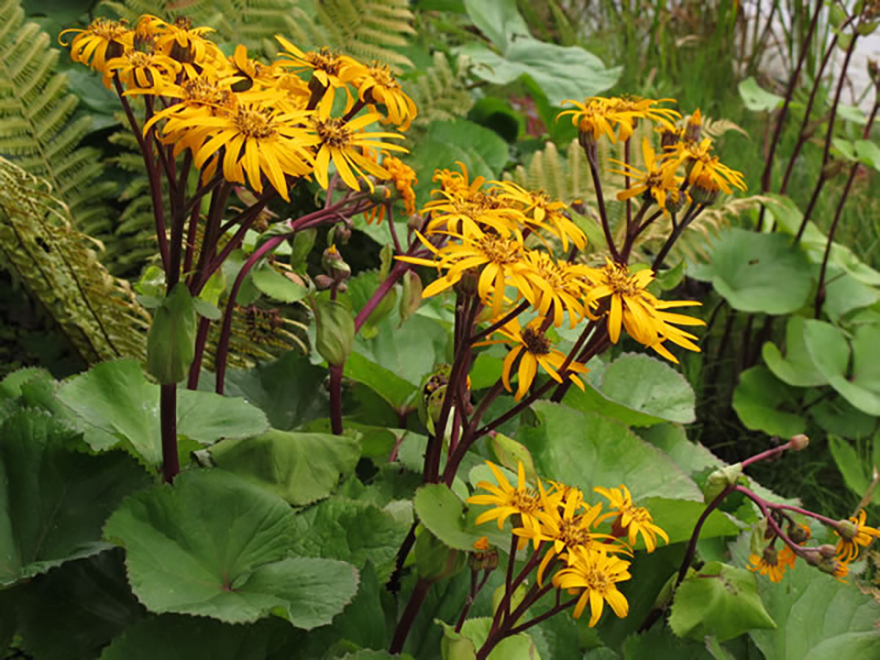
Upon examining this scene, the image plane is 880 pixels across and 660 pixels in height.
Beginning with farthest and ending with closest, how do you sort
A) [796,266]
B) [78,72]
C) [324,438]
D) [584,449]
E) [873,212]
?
[873,212] < [796,266] < [78,72] < [584,449] < [324,438]

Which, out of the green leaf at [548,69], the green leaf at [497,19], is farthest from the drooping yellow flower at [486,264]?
the green leaf at [497,19]

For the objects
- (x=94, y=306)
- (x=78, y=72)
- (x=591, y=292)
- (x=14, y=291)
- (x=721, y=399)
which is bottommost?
(x=721, y=399)

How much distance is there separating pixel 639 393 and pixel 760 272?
30.0 inches

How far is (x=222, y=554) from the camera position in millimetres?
732

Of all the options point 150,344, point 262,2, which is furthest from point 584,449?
point 262,2

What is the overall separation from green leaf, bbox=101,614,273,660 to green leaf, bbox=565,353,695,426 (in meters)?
0.60

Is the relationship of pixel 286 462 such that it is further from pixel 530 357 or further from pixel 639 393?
pixel 639 393

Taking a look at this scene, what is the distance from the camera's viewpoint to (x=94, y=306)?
1.20 m

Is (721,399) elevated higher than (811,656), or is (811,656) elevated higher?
(811,656)

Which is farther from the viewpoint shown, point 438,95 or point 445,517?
point 438,95

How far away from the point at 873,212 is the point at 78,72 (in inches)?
84.9

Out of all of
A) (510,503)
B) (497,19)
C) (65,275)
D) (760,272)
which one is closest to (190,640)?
(510,503)

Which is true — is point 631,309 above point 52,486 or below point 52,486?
above

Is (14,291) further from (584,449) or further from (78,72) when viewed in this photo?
(584,449)
